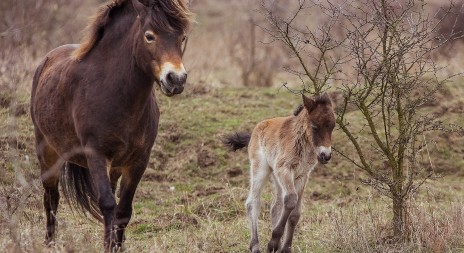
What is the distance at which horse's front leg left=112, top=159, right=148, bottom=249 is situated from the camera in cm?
687

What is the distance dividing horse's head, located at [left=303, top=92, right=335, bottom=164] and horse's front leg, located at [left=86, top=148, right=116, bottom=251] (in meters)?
1.75

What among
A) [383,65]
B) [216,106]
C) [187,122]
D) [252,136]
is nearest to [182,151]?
[187,122]

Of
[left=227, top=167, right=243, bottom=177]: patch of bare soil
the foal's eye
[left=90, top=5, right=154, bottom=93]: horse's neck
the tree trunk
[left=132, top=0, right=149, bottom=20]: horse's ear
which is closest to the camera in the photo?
the foal's eye

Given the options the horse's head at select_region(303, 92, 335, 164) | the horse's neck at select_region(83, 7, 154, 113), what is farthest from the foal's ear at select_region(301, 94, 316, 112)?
the horse's neck at select_region(83, 7, 154, 113)

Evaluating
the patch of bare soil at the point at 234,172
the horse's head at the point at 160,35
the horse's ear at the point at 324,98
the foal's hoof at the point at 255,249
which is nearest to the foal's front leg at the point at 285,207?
the foal's hoof at the point at 255,249

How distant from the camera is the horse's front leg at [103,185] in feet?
21.0

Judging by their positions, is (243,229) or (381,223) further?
(243,229)

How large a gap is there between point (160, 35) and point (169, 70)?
40 cm

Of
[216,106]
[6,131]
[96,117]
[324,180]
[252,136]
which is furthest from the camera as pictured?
[216,106]

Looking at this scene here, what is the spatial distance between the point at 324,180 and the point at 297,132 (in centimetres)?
319

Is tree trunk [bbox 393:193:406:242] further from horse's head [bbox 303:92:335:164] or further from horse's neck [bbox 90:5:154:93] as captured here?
horse's neck [bbox 90:5:154:93]

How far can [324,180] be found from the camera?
1027cm

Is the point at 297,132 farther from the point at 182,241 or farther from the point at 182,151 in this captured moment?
the point at 182,151

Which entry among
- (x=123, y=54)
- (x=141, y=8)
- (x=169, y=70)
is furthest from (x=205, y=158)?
(x=169, y=70)
